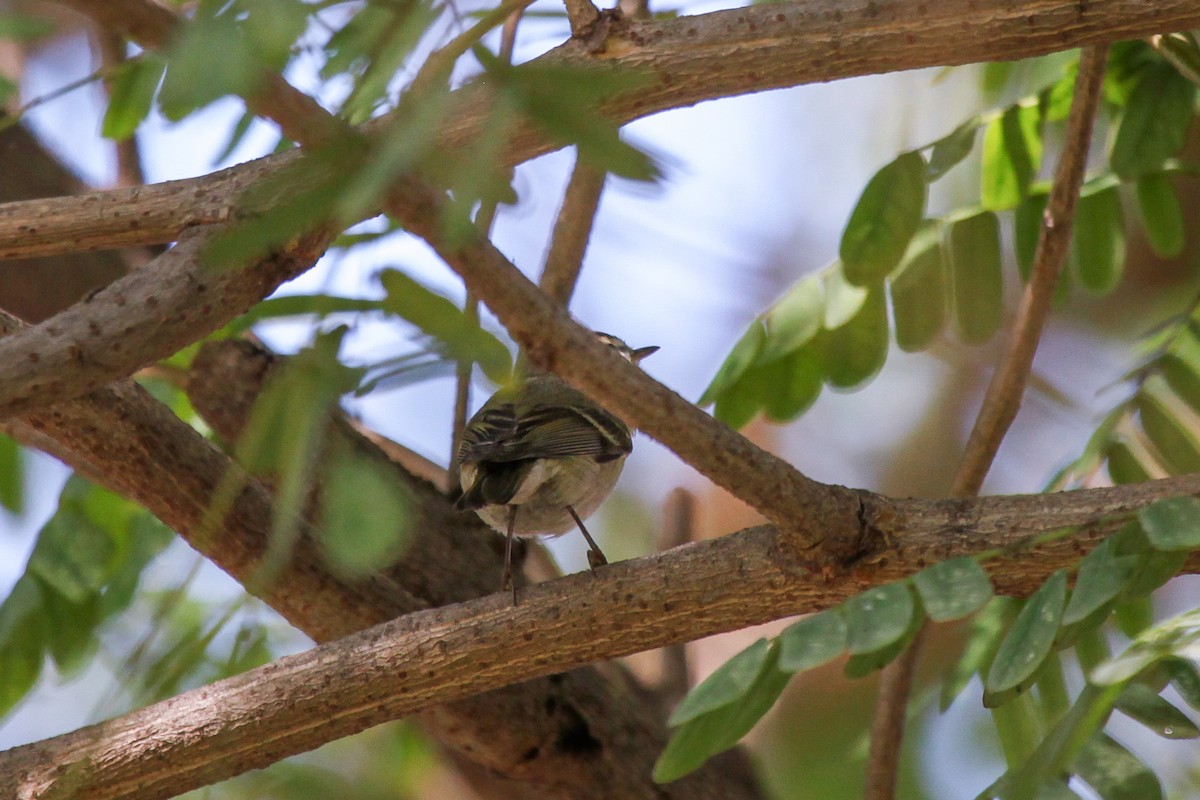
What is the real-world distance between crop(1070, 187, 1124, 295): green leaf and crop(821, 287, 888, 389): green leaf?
0.63m

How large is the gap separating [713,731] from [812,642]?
0.34 metres

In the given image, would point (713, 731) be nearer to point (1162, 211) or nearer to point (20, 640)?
point (20, 640)

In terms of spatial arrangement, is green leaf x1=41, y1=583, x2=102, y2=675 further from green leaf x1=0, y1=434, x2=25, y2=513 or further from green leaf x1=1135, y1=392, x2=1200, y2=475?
green leaf x1=1135, y1=392, x2=1200, y2=475

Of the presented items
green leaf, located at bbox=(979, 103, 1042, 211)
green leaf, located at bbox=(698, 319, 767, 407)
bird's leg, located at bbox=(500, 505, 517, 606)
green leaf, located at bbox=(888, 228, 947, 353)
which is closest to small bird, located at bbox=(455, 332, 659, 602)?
bird's leg, located at bbox=(500, 505, 517, 606)

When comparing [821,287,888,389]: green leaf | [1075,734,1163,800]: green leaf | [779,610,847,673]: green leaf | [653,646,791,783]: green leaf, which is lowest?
[1075,734,1163,800]: green leaf

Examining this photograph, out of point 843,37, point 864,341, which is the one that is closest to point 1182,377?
point 864,341

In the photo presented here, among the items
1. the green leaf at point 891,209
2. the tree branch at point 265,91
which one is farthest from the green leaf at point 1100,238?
the tree branch at point 265,91

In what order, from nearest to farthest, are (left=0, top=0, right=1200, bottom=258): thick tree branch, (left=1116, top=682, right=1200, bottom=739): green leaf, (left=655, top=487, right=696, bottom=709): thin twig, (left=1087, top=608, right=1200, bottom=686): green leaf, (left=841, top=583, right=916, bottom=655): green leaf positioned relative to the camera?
1. (left=1087, top=608, right=1200, bottom=686): green leaf
2. (left=841, top=583, right=916, bottom=655): green leaf
3. (left=1116, top=682, right=1200, bottom=739): green leaf
4. (left=0, top=0, right=1200, bottom=258): thick tree branch
5. (left=655, top=487, right=696, bottom=709): thin twig

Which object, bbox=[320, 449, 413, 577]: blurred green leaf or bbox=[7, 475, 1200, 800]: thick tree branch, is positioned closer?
bbox=[320, 449, 413, 577]: blurred green leaf

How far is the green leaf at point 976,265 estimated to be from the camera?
3391 mm

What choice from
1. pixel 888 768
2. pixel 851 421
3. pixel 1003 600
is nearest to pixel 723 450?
pixel 1003 600

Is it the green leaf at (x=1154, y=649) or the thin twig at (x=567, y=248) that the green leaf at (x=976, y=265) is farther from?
the green leaf at (x=1154, y=649)

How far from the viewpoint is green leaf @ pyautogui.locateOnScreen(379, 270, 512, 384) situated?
1235 millimetres

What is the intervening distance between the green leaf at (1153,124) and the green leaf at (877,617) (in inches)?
68.8
